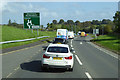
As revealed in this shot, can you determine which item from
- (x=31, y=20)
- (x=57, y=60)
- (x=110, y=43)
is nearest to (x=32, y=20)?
(x=31, y=20)

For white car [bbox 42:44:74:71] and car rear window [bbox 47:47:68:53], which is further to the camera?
car rear window [bbox 47:47:68:53]

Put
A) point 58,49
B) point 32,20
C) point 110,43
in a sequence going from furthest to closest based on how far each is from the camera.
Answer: point 32,20
point 110,43
point 58,49

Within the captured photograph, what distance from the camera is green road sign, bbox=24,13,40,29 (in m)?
40.5

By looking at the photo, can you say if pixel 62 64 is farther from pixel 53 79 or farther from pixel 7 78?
pixel 7 78

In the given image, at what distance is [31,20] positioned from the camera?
40.7 m

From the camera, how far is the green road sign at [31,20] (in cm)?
4047

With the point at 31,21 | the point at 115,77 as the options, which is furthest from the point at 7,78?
the point at 31,21

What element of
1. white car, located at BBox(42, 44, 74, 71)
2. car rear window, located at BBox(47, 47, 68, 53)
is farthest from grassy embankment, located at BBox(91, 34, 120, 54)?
white car, located at BBox(42, 44, 74, 71)

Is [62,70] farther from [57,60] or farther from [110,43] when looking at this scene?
[110,43]

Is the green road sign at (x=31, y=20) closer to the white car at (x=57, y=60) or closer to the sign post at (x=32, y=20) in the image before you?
the sign post at (x=32, y=20)

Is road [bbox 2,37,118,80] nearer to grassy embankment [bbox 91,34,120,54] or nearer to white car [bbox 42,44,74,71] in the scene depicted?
white car [bbox 42,44,74,71]

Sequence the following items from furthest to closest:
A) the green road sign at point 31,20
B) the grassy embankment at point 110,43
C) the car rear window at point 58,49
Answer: the green road sign at point 31,20, the grassy embankment at point 110,43, the car rear window at point 58,49

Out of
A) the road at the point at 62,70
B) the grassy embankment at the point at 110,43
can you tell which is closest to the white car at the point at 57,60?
the road at the point at 62,70

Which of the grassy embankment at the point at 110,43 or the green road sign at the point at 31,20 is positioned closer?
the grassy embankment at the point at 110,43
